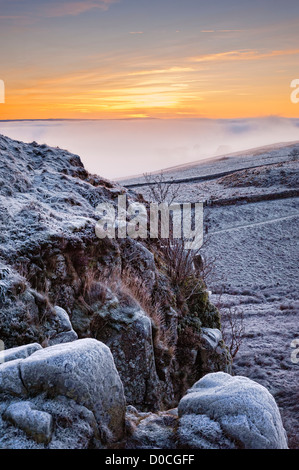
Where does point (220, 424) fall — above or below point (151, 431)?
above

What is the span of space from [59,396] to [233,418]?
151cm

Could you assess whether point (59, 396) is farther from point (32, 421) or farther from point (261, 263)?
point (261, 263)

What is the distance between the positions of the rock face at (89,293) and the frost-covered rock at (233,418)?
2178 mm

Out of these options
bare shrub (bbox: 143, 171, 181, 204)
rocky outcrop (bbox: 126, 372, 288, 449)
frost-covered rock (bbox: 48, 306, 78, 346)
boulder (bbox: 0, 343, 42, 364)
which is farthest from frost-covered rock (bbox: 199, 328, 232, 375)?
boulder (bbox: 0, 343, 42, 364)

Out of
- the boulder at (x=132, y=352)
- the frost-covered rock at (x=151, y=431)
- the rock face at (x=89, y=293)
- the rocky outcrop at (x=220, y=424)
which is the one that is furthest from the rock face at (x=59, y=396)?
the boulder at (x=132, y=352)

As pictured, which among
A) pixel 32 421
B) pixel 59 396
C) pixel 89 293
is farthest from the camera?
pixel 89 293

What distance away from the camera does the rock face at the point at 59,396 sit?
3.48m

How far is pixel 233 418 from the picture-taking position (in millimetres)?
3775

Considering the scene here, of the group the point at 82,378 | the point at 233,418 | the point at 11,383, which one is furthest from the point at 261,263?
the point at 11,383

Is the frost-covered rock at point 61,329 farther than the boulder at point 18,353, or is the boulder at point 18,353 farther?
the frost-covered rock at point 61,329

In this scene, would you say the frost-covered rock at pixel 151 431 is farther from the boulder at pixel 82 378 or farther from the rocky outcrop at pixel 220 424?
the boulder at pixel 82 378

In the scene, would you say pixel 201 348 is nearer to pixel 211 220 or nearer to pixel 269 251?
pixel 269 251

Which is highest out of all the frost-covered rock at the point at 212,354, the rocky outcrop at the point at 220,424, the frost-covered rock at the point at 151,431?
the rocky outcrop at the point at 220,424

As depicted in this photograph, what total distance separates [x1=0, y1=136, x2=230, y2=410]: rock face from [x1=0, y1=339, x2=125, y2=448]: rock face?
158cm
